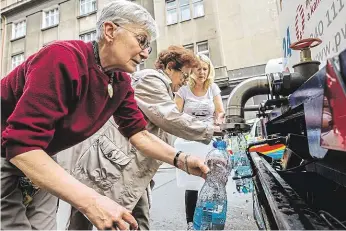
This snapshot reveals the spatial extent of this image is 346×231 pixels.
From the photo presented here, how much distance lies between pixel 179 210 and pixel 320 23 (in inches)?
104

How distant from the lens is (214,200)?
1.42 m

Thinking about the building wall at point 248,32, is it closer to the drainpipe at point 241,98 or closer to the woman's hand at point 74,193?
the drainpipe at point 241,98

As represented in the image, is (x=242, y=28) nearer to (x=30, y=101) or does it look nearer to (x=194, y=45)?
(x=194, y=45)

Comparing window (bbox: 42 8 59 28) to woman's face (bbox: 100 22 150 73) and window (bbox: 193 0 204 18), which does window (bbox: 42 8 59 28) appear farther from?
woman's face (bbox: 100 22 150 73)

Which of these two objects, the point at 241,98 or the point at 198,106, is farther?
the point at 198,106

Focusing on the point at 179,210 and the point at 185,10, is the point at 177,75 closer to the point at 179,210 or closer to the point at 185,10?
the point at 179,210

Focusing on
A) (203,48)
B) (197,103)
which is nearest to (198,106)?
(197,103)

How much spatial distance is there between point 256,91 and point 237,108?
0.49 feet

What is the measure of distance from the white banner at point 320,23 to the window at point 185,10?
10.1 metres

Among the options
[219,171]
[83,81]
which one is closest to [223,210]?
[219,171]

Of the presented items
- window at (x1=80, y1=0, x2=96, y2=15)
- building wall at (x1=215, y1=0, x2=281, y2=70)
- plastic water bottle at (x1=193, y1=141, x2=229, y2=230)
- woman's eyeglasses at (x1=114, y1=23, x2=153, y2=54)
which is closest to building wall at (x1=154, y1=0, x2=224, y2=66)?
building wall at (x1=215, y1=0, x2=281, y2=70)

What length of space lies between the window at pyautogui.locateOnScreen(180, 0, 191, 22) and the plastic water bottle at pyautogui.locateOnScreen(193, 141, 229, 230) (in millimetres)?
11127

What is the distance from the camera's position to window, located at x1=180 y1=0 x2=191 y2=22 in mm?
11633

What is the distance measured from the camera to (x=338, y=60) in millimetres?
408
